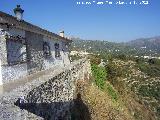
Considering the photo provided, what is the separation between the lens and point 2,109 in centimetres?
514

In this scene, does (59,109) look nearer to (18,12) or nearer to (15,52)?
(15,52)

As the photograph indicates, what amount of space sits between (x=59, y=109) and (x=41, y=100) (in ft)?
7.85

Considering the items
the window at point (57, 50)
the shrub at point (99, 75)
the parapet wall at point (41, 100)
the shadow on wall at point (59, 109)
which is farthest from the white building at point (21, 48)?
the shrub at point (99, 75)

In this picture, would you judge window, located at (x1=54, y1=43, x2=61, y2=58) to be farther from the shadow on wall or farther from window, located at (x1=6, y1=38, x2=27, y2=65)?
the shadow on wall

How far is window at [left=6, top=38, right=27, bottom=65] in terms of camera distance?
528 inches

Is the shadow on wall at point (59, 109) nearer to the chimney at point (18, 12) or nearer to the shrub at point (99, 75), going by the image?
the chimney at point (18, 12)

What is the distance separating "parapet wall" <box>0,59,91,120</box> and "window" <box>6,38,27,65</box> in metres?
2.81

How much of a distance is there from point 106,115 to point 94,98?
3.79 feet

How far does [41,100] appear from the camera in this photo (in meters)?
7.80

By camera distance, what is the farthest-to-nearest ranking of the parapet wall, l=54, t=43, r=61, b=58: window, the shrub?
l=54, t=43, r=61, b=58: window, the shrub, the parapet wall

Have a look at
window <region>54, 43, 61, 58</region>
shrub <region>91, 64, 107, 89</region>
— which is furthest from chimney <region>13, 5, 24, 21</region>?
shrub <region>91, 64, 107, 89</region>

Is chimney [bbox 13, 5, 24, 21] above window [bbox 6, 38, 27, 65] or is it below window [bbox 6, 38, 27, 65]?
above

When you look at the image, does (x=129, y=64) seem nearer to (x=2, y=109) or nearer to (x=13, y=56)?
(x=13, y=56)

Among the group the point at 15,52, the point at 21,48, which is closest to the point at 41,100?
the point at 15,52
